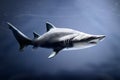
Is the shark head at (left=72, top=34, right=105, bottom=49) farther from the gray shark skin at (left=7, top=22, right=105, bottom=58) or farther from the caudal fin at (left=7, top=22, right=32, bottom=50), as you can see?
the caudal fin at (left=7, top=22, right=32, bottom=50)

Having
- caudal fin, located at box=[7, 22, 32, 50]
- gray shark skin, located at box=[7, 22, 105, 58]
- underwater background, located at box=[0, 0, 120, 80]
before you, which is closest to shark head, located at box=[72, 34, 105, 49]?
gray shark skin, located at box=[7, 22, 105, 58]

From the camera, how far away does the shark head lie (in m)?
2.88

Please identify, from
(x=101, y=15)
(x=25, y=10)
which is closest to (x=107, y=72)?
(x=101, y=15)

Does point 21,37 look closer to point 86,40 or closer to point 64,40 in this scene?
point 64,40

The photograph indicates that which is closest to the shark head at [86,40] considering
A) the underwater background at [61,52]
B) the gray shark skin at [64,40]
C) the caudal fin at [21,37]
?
the gray shark skin at [64,40]

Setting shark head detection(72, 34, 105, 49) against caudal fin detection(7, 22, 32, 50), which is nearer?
shark head detection(72, 34, 105, 49)

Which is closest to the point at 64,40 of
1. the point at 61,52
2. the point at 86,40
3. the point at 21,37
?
the point at 86,40

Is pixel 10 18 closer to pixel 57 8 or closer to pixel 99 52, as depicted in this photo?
pixel 57 8

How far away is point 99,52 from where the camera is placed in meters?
4.81

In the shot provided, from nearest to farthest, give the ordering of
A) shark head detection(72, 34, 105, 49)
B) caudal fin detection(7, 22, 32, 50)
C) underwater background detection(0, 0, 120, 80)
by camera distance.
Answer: shark head detection(72, 34, 105, 49)
caudal fin detection(7, 22, 32, 50)
underwater background detection(0, 0, 120, 80)

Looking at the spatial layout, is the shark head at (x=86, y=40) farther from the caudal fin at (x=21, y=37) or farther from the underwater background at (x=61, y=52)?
the underwater background at (x=61, y=52)

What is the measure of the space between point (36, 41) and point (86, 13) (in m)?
1.84

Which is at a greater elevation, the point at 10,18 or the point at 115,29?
the point at 10,18

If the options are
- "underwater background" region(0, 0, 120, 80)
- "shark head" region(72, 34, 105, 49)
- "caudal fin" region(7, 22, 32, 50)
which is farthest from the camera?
"underwater background" region(0, 0, 120, 80)
